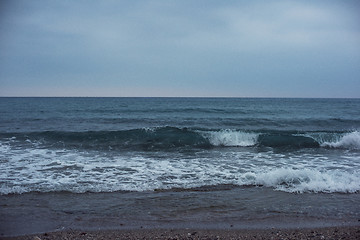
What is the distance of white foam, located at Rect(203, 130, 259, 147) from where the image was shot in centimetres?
1601

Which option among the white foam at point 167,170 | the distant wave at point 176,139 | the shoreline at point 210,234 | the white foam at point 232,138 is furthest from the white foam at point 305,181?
the white foam at point 232,138

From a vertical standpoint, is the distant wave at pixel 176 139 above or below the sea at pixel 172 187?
above

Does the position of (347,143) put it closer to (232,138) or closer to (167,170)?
(232,138)

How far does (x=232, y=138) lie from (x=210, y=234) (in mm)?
12369

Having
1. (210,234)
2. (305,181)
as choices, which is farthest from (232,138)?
(210,234)

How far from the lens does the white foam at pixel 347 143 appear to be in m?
14.9

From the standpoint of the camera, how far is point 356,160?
439 inches

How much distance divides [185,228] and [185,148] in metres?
9.58

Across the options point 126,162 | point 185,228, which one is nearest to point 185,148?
point 126,162

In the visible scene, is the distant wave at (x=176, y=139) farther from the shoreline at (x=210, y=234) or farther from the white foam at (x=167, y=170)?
the shoreline at (x=210, y=234)

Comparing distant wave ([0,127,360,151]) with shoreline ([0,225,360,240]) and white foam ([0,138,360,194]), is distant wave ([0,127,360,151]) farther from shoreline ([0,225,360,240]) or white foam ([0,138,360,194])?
shoreline ([0,225,360,240])

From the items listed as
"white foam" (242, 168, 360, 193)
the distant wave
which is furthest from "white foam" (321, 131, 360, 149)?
"white foam" (242, 168, 360, 193)

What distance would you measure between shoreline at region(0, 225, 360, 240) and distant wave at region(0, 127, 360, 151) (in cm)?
924

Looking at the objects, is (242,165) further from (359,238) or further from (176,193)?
(359,238)
